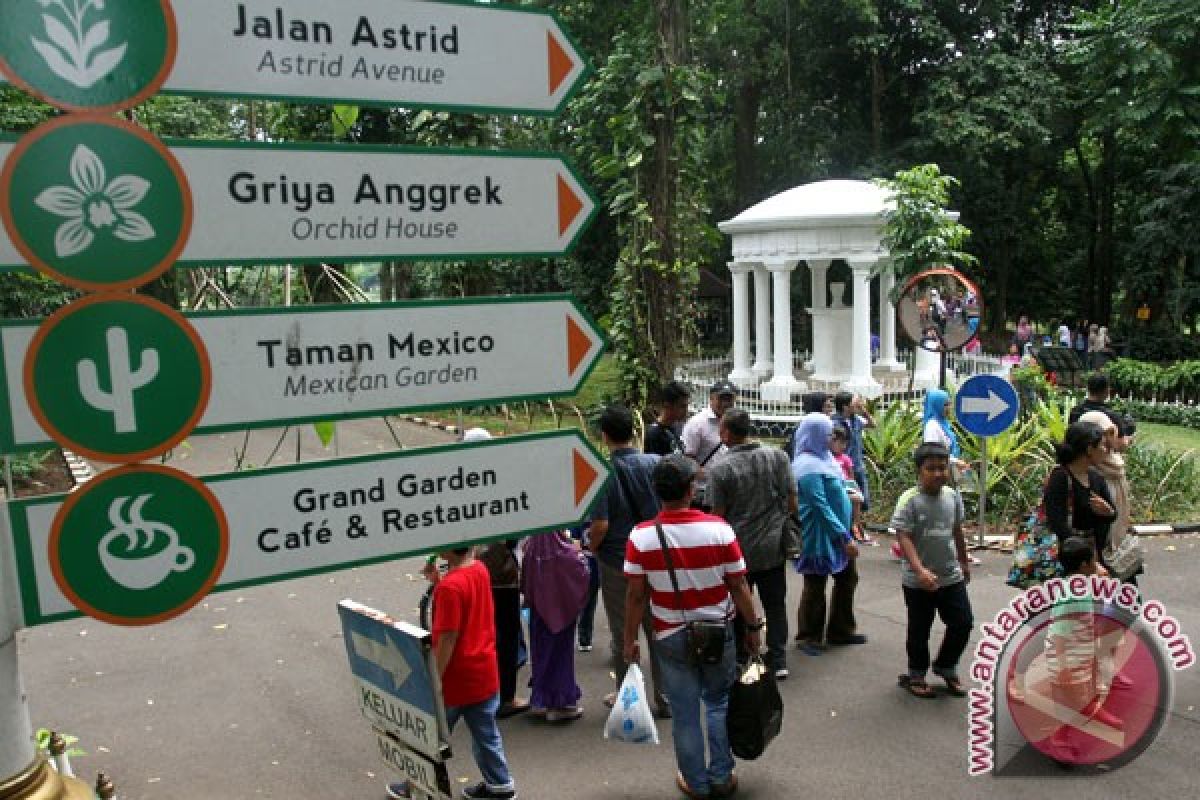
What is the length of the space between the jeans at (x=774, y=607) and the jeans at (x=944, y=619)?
2.51 feet

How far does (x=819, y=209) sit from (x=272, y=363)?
53.2 feet

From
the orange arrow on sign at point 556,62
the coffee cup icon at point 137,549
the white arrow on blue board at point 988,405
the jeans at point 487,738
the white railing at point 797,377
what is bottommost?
the jeans at point 487,738

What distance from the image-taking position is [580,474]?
Result: 2.64 meters

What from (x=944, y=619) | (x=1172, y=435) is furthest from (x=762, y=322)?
(x=944, y=619)

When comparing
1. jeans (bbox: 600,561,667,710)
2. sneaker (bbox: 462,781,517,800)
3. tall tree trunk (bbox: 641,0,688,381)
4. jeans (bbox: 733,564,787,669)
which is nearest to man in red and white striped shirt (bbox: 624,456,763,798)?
sneaker (bbox: 462,781,517,800)

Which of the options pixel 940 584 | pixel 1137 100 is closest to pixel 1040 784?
pixel 940 584

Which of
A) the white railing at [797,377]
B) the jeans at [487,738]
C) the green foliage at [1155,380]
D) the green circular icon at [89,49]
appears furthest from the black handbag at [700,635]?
the green foliage at [1155,380]

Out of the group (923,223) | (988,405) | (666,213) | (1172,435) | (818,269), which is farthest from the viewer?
(818,269)

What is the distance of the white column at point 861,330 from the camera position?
17.4 metres

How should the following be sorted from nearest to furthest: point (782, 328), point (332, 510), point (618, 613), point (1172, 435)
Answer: point (332, 510) < point (618, 613) < point (1172, 435) < point (782, 328)

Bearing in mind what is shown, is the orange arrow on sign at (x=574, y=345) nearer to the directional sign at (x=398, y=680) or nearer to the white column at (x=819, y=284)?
the directional sign at (x=398, y=680)

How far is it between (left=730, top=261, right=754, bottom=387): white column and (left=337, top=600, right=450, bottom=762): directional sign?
16105mm

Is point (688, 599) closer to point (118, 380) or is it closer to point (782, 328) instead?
point (118, 380)

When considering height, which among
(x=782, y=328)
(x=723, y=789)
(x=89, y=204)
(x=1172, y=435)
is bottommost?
(x=1172, y=435)
